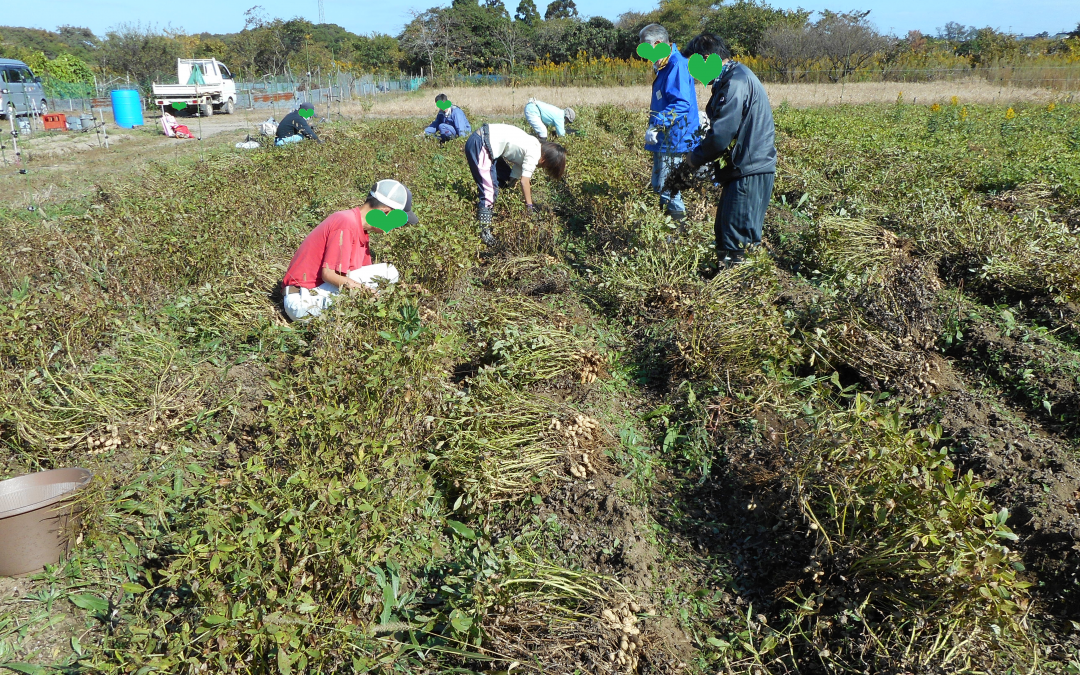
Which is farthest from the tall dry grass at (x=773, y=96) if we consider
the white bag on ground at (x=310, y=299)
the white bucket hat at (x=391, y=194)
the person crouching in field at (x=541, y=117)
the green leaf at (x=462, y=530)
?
the green leaf at (x=462, y=530)

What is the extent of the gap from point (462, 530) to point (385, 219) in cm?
235

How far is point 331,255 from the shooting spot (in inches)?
163

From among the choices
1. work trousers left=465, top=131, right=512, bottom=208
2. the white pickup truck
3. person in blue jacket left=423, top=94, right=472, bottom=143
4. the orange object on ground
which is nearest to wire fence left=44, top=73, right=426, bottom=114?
the white pickup truck

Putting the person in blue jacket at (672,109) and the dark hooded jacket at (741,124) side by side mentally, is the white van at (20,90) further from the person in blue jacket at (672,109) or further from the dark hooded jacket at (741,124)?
the dark hooded jacket at (741,124)

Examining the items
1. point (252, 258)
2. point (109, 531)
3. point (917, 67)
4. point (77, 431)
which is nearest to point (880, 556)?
point (109, 531)

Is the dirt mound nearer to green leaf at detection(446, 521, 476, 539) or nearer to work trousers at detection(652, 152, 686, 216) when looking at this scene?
green leaf at detection(446, 521, 476, 539)

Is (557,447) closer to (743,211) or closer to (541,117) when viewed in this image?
(743,211)

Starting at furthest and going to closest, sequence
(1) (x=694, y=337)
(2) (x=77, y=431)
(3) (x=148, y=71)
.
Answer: (3) (x=148, y=71)
(1) (x=694, y=337)
(2) (x=77, y=431)

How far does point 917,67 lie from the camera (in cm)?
2253

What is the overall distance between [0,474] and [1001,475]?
4.46 m

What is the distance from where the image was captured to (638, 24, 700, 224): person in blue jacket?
5.57m

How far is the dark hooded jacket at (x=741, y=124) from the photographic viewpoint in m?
4.31

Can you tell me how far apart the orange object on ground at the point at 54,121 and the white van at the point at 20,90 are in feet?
7.48

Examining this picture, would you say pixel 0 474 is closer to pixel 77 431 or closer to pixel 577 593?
pixel 77 431
